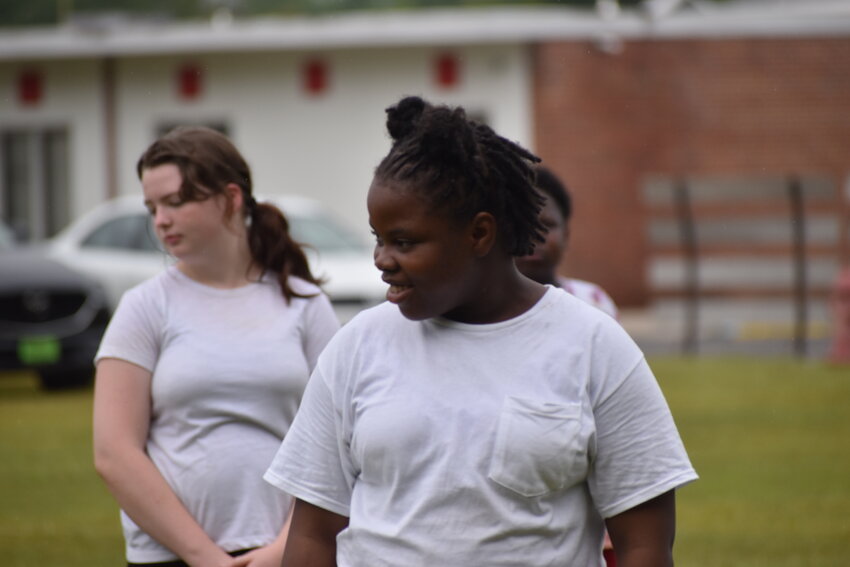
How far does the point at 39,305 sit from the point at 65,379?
1.14 meters

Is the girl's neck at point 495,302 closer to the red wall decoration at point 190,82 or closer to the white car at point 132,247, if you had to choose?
the white car at point 132,247

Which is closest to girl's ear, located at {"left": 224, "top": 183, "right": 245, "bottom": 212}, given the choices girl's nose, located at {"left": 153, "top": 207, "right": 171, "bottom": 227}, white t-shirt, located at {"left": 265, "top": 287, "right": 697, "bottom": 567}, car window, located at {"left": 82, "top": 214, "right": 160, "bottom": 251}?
girl's nose, located at {"left": 153, "top": 207, "right": 171, "bottom": 227}

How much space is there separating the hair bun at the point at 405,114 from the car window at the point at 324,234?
13822 mm

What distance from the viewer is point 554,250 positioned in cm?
440

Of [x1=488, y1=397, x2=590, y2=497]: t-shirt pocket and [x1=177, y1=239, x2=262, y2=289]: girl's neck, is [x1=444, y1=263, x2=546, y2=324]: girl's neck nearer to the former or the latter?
[x1=488, y1=397, x2=590, y2=497]: t-shirt pocket

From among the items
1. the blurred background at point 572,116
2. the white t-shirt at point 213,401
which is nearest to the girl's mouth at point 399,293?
the white t-shirt at point 213,401

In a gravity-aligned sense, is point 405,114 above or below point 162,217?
above

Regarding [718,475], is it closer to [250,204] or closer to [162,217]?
[250,204]

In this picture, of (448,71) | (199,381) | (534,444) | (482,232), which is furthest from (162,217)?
(448,71)

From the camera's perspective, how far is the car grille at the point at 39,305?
1418cm

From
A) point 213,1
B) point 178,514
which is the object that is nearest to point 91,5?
point 213,1

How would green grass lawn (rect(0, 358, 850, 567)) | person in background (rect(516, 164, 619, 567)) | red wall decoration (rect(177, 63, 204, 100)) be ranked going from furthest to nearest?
red wall decoration (rect(177, 63, 204, 100)), green grass lawn (rect(0, 358, 850, 567)), person in background (rect(516, 164, 619, 567))

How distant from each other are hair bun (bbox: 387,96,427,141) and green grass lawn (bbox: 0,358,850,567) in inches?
197

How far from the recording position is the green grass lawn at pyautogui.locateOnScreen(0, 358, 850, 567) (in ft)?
25.4
